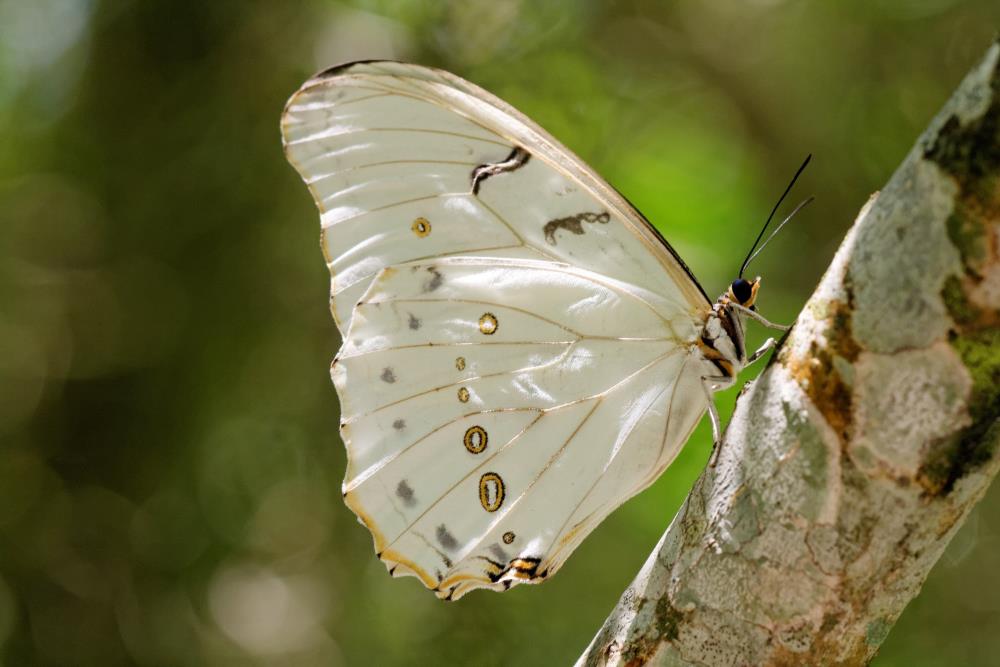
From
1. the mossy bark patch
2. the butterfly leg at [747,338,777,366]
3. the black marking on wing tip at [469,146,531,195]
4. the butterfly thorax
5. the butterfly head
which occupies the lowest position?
the mossy bark patch

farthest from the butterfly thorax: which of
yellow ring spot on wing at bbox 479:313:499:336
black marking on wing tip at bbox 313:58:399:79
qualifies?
A: black marking on wing tip at bbox 313:58:399:79

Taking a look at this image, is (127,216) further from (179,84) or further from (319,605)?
(319,605)

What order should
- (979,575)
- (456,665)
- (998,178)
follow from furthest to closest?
(456,665) → (979,575) → (998,178)

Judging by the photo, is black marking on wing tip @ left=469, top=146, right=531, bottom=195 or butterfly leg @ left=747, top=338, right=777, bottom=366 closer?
butterfly leg @ left=747, top=338, right=777, bottom=366

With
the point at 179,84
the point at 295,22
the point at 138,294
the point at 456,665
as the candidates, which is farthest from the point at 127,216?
the point at 456,665

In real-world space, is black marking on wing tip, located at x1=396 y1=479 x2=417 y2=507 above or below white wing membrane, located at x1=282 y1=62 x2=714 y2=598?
below

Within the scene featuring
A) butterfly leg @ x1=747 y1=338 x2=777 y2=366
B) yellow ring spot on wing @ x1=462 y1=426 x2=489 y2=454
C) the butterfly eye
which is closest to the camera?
butterfly leg @ x1=747 y1=338 x2=777 y2=366

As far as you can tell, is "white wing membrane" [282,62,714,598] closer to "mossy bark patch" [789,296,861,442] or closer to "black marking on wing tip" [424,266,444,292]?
"black marking on wing tip" [424,266,444,292]

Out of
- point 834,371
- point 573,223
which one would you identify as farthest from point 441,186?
point 834,371

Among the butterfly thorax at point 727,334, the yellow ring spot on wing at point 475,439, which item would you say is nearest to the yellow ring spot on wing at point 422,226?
the yellow ring spot on wing at point 475,439
